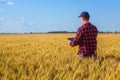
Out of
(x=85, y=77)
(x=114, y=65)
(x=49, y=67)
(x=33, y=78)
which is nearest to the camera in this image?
(x=33, y=78)

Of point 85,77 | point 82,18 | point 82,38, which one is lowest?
A: point 85,77

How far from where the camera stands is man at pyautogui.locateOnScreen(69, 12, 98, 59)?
752cm

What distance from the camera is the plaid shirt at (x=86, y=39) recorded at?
7.54 metres

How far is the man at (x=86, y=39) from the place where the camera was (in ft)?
24.7

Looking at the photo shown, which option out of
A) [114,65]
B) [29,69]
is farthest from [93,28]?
[29,69]

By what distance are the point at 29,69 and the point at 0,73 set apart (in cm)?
50

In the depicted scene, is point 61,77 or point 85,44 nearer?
point 61,77

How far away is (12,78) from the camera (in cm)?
467

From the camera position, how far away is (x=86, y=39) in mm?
7656

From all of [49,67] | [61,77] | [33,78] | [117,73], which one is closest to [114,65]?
[117,73]

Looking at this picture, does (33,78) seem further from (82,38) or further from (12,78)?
(82,38)

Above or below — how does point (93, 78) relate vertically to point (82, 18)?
below

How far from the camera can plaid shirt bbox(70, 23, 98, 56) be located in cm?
754

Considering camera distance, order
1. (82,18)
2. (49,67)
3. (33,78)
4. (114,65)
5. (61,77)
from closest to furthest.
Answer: (33,78) < (61,77) < (49,67) < (114,65) < (82,18)
